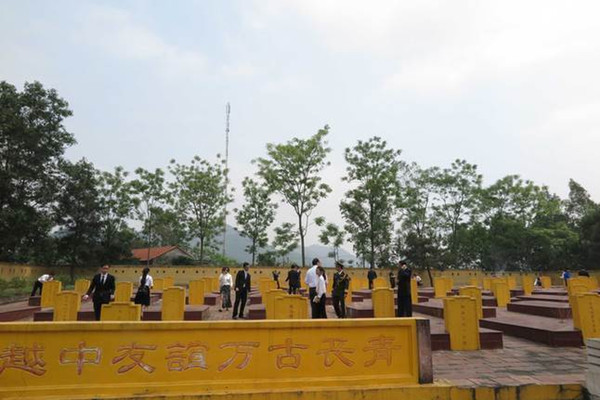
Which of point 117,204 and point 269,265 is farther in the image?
point 269,265

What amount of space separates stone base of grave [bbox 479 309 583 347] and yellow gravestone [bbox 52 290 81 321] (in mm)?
10707

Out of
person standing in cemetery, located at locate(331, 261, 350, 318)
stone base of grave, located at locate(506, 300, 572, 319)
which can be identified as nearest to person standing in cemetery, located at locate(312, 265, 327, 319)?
person standing in cemetery, located at locate(331, 261, 350, 318)

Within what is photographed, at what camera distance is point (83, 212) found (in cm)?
3200

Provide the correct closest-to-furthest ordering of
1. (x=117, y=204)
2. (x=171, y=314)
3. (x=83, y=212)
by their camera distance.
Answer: (x=171, y=314)
(x=83, y=212)
(x=117, y=204)

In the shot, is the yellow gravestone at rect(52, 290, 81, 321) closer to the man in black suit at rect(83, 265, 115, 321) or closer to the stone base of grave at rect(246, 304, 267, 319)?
the man in black suit at rect(83, 265, 115, 321)

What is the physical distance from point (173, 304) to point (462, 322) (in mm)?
7050

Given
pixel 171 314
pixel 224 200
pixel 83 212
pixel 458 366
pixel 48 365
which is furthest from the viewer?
pixel 224 200

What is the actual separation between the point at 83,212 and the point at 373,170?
2400cm

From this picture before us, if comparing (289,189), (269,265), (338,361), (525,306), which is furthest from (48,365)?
(269,265)

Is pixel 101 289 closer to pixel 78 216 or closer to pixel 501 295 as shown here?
pixel 501 295

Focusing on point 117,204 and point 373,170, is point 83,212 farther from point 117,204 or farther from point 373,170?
point 373,170

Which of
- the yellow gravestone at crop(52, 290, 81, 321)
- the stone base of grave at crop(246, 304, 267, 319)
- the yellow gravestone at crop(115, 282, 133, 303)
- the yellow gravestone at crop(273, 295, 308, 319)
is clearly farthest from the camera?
the yellow gravestone at crop(115, 282, 133, 303)

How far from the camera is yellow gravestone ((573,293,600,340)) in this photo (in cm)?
819

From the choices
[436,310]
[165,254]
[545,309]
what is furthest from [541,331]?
[165,254]
